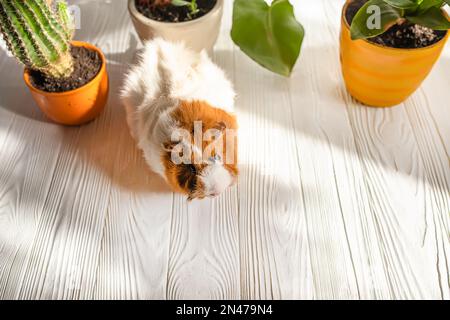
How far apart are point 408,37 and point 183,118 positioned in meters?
0.69

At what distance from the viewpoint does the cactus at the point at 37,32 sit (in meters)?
1.09

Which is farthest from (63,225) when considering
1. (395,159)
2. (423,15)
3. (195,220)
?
(423,15)

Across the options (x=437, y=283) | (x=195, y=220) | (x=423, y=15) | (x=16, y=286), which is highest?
(x=423, y=15)

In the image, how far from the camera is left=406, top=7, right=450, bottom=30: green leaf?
1112mm

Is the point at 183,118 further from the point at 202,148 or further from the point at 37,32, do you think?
the point at 37,32

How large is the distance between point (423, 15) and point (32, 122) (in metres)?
1.19

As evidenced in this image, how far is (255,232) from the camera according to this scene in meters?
1.17

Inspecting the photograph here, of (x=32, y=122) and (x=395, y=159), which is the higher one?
(x=395, y=159)

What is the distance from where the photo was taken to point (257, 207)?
121 cm

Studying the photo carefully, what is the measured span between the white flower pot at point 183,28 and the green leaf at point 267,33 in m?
0.08

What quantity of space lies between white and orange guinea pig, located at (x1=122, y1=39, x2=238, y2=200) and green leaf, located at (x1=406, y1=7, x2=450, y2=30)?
53 centimetres

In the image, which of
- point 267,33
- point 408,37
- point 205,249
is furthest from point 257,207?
point 408,37

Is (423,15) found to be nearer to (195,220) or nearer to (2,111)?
(195,220)

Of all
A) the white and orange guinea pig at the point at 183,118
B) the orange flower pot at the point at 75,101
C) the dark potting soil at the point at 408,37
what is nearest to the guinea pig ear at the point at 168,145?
the white and orange guinea pig at the point at 183,118
